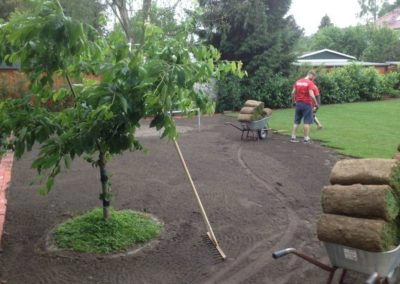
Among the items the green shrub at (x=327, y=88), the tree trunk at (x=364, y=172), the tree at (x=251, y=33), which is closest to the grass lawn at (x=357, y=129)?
the green shrub at (x=327, y=88)

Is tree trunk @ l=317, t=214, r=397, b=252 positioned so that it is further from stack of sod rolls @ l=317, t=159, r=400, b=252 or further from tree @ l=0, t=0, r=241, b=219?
tree @ l=0, t=0, r=241, b=219

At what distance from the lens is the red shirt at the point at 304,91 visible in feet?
36.2

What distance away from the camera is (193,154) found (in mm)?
10258

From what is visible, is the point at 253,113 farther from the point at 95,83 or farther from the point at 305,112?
the point at 95,83

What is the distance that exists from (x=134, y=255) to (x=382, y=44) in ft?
140

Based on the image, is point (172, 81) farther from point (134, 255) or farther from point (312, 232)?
point (312, 232)

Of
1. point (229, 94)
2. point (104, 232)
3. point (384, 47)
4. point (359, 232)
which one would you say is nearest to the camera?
point (359, 232)

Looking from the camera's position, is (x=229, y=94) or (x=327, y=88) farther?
(x=327, y=88)

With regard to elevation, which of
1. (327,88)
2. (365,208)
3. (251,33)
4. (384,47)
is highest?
(384,47)

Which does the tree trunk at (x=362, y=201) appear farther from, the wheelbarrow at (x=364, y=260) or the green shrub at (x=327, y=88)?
the green shrub at (x=327, y=88)

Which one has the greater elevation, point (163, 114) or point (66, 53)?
point (66, 53)

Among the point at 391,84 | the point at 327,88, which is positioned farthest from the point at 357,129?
the point at 391,84

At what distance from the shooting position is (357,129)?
13.3 meters

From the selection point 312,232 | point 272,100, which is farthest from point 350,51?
point 312,232
